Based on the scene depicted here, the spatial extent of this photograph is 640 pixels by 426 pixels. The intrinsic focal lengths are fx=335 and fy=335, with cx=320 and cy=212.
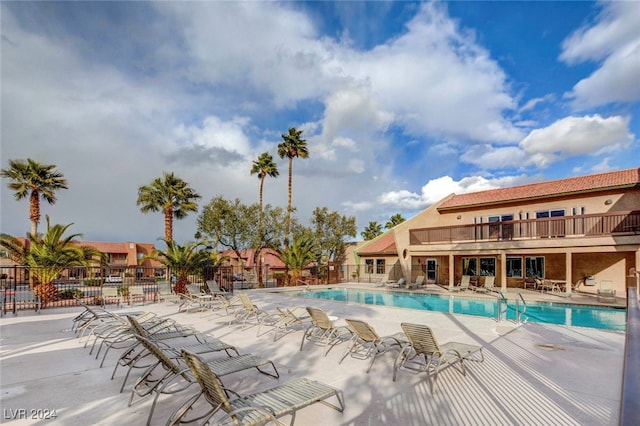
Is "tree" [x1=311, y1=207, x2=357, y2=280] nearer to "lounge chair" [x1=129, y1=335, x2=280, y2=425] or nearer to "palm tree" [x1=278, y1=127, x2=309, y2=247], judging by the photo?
"palm tree" [x1=278, y1=127, x2=309, y2=247]

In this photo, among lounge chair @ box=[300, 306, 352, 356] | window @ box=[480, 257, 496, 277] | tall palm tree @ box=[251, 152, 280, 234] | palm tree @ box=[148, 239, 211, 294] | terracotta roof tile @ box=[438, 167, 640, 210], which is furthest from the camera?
tall palm tree @ box=[251, 152, 280, 234]

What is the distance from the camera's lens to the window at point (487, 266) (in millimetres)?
23344

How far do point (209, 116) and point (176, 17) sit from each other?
12.4 m

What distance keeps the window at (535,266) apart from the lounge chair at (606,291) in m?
3.41

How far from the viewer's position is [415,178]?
3500 cm

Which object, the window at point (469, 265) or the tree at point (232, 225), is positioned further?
the tree at point (232, 225)

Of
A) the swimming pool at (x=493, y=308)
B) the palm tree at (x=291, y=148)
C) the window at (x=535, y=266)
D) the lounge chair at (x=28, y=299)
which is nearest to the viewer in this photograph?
the lounge chair at (x=28, y=299)

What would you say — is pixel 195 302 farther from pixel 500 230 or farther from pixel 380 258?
pixel 380 258

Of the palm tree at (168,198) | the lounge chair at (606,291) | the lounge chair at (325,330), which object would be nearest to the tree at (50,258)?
the palm tree at (168,198)

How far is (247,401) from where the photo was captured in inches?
140

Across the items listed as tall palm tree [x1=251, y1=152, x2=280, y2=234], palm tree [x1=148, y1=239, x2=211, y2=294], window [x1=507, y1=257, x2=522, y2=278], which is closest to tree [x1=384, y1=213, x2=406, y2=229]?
tall palm tree [x1=251, y1=152, x2=280, y2=234]

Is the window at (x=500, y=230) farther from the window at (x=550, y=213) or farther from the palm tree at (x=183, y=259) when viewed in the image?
the palm tree at (x=183, y=259)

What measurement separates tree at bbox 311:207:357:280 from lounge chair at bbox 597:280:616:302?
864 inches

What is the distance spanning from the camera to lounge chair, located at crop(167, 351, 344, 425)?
321 centimetres
